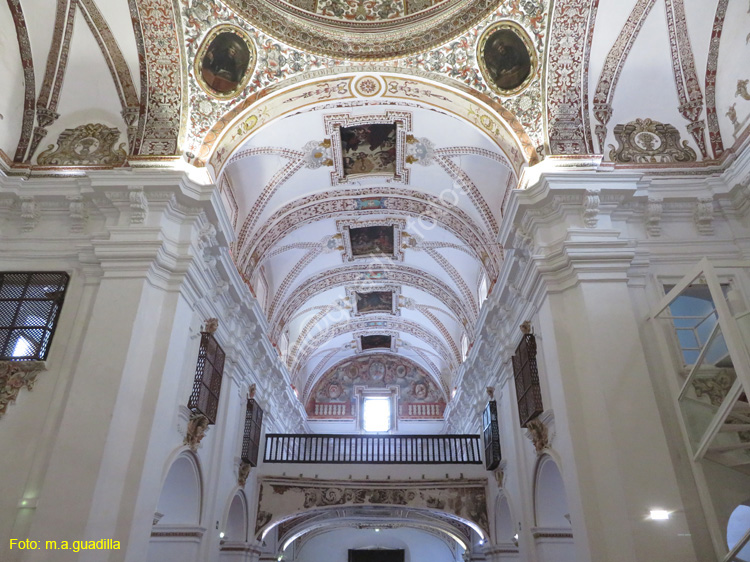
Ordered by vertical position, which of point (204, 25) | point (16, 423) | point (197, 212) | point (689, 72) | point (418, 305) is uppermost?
point (418, 305)

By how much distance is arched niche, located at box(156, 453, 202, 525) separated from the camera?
8.95 m

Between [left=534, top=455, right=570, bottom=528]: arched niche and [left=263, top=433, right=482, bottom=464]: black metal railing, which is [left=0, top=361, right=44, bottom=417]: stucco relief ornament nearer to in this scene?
[left=263, top=433, right=482, bottom=464]: black metal railing

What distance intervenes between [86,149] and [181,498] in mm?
5651

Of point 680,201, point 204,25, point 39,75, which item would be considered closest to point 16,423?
point 39,75

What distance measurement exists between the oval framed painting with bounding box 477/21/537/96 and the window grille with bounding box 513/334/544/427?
158 inches

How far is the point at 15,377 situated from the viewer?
281 inches

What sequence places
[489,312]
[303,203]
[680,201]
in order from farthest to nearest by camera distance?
[303,203] < [489,312] < [680,201]

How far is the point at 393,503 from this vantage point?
1279 cm

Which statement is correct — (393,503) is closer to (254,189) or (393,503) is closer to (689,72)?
(254,189)

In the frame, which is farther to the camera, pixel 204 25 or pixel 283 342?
pixel 283 342

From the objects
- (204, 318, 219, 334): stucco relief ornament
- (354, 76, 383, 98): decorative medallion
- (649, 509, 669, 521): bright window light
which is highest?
(354, 76, 383, 98): decorative medallion

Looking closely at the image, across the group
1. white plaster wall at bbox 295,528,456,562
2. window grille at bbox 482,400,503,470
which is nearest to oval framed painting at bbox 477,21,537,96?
window grille at bbox 482,400,503,470

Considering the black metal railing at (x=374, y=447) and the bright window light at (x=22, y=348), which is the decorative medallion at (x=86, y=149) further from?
the black metal railing at (x=374, y=447)

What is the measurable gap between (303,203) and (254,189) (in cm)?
120
